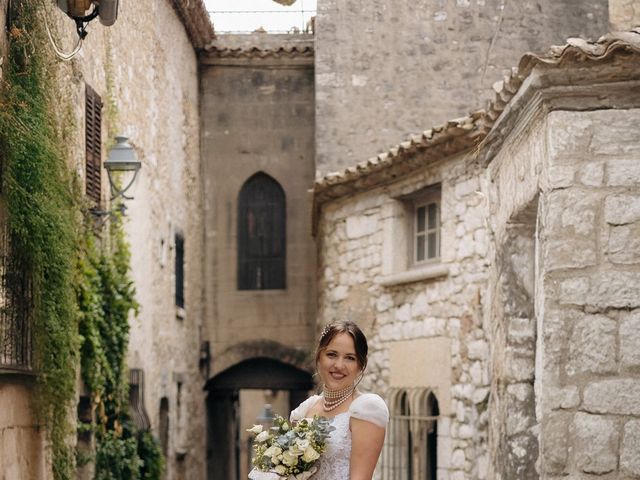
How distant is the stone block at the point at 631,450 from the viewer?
7344 mm

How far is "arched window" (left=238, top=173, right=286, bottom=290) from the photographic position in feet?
Answer: 73.4

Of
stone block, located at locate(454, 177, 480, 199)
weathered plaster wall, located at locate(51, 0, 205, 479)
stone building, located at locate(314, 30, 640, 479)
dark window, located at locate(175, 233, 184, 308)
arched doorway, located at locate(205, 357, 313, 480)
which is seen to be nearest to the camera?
stone building, located at locate(314, 30, 640, 479)

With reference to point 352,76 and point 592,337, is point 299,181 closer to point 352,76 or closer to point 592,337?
point 352,76

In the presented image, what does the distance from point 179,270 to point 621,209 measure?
42.7ft

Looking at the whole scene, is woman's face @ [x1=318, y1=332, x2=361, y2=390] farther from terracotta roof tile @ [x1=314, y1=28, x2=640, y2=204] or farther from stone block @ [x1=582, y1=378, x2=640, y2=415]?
terracotta roof tile @ [x1=314, y1=28, x2=640, y2=204]

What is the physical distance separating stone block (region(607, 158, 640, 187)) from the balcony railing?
476 centimetres

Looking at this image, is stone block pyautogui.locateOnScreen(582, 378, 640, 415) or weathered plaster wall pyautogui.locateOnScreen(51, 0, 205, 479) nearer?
stone block pyautogui.locateOnScreen(582, 378, 640, 415)

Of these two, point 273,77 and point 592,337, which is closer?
point 592,337

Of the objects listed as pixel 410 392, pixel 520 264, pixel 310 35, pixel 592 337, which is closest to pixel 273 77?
pixel 310 35

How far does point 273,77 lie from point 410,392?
899 centimetres

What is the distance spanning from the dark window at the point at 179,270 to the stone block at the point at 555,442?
12636 millimetres

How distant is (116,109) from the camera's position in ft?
49.7

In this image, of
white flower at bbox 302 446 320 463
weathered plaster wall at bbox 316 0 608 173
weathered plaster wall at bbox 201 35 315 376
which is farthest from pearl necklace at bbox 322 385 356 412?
weathered plaster wall at bbox 201 35 315 376

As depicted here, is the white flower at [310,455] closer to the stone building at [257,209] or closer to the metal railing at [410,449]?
the metal railing at [410,449]
